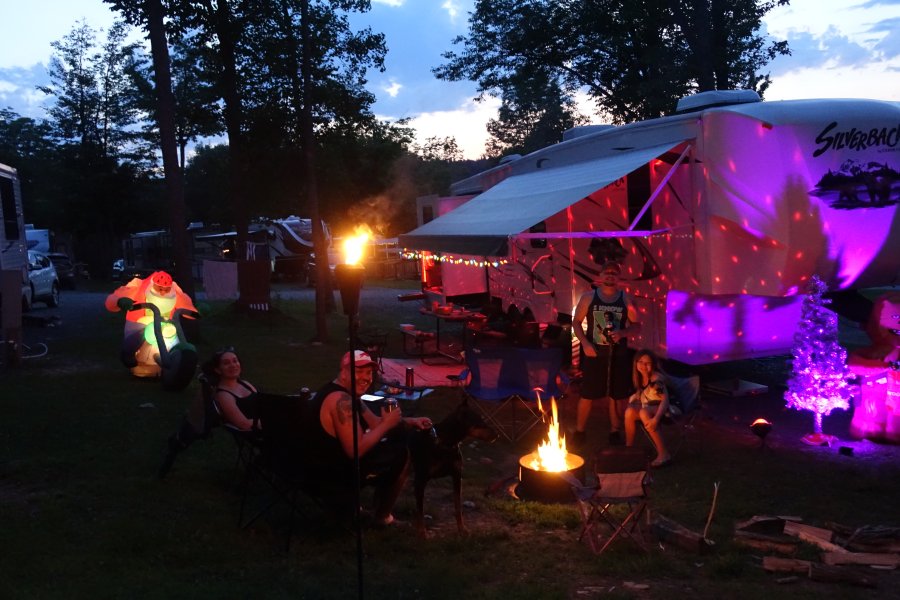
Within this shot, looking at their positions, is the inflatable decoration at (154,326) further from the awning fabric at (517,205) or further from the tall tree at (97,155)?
the tall tree at (97,155)

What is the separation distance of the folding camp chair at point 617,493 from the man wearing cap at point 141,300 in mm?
6366

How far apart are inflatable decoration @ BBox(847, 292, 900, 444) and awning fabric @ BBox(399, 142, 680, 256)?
2505mm

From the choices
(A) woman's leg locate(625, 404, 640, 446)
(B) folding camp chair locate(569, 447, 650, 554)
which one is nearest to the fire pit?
(B) folding camp chair locate(569, 447, 650, 554)

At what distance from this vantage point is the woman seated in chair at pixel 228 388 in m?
5.43

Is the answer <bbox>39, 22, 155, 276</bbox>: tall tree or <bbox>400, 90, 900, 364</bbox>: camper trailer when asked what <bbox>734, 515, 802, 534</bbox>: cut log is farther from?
<bbox>39, 22, 155, 276</bbox>: tall tree

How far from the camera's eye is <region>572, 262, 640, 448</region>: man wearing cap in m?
6.94

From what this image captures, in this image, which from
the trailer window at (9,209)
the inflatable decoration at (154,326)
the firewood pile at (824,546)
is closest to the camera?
the firewood pile at (824,546)

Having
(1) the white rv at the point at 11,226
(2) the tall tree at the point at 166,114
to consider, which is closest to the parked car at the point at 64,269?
(1) the white rv at the point at 11,226

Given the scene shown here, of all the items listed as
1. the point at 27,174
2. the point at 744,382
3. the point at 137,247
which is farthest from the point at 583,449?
the point at 27,174

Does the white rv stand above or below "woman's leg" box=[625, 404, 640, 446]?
above

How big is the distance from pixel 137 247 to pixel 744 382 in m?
35.9

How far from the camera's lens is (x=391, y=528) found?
5023 millimetres

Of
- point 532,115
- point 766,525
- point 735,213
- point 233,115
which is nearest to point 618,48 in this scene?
point 233,115

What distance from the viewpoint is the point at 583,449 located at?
23.1ft
